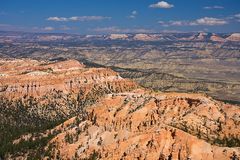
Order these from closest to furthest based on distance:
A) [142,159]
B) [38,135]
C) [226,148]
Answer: [226,148] → [142,159] → [38,135]

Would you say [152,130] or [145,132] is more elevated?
[152,130]

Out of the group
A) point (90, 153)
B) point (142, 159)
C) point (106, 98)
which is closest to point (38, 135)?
point (106, 98)

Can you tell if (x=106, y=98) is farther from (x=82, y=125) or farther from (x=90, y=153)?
(x=90, y=153)

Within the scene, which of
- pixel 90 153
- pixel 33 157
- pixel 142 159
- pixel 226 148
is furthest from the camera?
pixel 33 157

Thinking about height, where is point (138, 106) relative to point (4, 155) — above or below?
above

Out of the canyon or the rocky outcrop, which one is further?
the canyon

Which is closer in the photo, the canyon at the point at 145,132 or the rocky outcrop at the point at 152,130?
the rocky outcrop at the point at 152,130

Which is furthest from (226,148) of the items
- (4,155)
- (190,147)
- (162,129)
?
(4,155)

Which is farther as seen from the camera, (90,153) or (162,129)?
(90,153)

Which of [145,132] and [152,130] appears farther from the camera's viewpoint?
[145,132]
